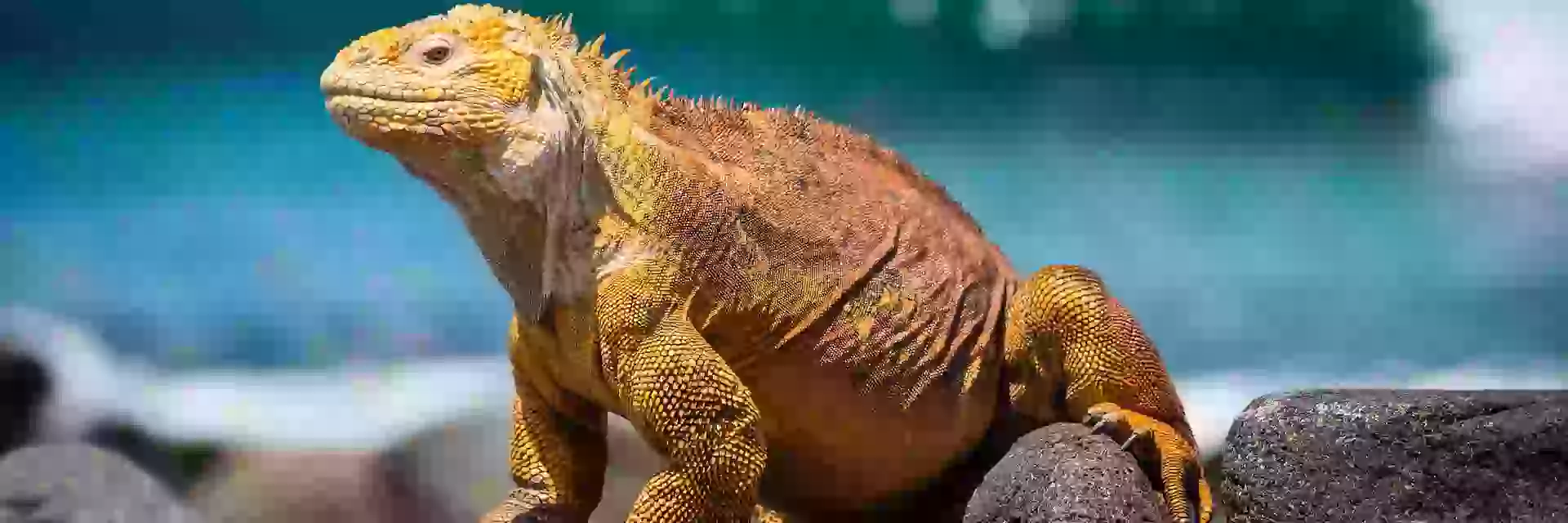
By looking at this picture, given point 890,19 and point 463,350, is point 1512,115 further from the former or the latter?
point 463,350

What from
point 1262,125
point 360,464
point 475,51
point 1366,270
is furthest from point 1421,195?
Answer: point 360,464

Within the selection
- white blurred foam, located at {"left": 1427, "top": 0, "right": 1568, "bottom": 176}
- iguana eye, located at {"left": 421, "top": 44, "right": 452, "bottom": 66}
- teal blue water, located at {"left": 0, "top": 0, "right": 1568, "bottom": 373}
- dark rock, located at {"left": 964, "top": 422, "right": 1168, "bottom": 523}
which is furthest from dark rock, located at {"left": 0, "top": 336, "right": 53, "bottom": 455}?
white blurred foam, located at {"left": 1427, "top": 0, "right": 1568, "bottom": 176}

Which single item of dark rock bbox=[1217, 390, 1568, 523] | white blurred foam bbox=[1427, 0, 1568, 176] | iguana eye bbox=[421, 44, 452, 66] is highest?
Answer: white blurred foam bbox=[1427, 0, 1568, 176]

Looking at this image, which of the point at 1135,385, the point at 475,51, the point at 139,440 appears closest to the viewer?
the point at 475,51

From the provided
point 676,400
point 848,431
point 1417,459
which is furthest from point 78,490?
point 1417,459

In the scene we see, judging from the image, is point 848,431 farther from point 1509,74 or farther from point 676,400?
point 1509,74

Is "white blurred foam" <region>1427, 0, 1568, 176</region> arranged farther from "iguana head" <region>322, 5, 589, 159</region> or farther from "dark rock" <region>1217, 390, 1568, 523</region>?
"iguana head" <region>322, 5, 589, 159</region>

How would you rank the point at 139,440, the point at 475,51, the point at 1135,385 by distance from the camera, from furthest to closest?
1. the point at 139,440
2. the point at 1135,385
3. the point at 475,51
